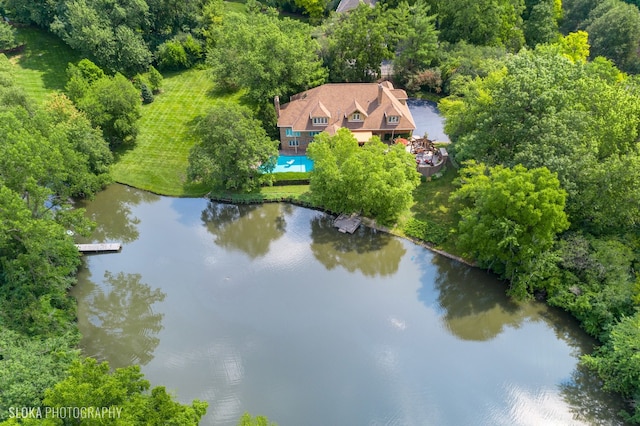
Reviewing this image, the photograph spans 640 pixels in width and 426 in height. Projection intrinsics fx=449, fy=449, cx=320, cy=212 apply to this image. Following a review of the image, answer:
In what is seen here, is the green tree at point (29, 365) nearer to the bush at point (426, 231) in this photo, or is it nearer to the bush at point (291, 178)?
the bush at point (291, 178)

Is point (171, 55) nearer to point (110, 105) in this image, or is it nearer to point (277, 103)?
point (110, 105)

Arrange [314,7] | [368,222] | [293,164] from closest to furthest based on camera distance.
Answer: [368,222] < [293,164] < [314,7]

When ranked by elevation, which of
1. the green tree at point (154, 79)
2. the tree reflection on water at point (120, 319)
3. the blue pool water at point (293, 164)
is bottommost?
the tree reflection on water at point (120, 319)

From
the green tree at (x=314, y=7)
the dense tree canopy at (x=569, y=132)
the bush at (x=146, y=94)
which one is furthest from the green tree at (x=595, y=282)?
the green tree at (x=314, y=7)

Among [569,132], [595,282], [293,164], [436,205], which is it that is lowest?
[595,282]

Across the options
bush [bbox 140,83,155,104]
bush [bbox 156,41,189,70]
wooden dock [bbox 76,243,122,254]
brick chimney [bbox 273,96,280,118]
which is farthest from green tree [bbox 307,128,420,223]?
bush [bbox 156,41,189,70]

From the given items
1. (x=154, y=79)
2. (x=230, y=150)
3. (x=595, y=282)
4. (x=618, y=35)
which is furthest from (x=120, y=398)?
(x=618, y=35)
